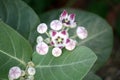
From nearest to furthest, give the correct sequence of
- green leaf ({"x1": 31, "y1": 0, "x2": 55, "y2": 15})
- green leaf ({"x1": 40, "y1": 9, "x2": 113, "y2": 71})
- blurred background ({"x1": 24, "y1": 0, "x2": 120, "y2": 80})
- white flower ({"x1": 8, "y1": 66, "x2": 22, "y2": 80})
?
white flower ({"x1": 8, "y1": 66, "x2": 22, "y2": 80}) → green leaf ({"x1": 40, "y1": 9, "x2": 113, "y2": 71}) → green leaf ({"x1": 31, "y1": 0, "x2": 55, "y2": 15}) → blurred background ({"x1": 24, "y1": 0, "x2": 120, "y2": 80})

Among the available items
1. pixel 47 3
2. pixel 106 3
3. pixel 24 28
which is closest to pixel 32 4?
pixel 47 3

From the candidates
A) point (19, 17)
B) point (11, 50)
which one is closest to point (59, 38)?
point (11, 50)

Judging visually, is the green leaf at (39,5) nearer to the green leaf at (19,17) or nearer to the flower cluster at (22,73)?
the green leaf at (19,17)

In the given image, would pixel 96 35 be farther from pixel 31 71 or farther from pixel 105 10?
pixel 105 10

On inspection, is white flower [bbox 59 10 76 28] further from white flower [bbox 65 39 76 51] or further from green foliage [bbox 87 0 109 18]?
green foliage [bbox 87 0 109 18]

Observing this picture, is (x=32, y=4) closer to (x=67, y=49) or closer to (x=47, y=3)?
(x=47, y=3)

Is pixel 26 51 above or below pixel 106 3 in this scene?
above

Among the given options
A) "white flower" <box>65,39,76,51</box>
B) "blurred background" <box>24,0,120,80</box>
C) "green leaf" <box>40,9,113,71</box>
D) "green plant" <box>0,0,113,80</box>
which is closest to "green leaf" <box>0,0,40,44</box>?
"green plant" <box>0,0,113,80</box>
